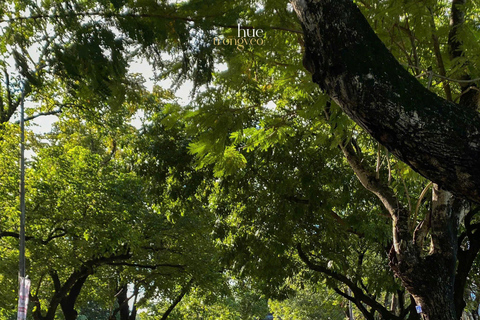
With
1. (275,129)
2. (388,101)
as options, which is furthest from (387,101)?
(275,129)

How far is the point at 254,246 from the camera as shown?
9992 mm

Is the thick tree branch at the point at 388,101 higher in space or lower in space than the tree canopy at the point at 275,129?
lower

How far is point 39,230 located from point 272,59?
39.8ft

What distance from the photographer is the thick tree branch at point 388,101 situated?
2561 mm

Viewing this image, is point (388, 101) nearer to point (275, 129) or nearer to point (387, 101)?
point (387, 101)

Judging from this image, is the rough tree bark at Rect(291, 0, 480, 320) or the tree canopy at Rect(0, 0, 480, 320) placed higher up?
the tree canopy at Rect(0, 0, 480, 320)

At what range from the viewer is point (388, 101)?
2.70 metres

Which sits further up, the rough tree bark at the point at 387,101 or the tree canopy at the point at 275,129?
the tree canopy at the point at 275,129

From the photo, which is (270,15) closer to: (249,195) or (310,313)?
(249,195)

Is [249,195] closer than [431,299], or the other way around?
[431,299]

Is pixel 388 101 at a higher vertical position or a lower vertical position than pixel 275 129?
lower

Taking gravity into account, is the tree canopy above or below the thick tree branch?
above

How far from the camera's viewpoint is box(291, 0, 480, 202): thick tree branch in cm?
256

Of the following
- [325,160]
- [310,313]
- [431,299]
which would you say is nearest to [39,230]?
[325,160]
